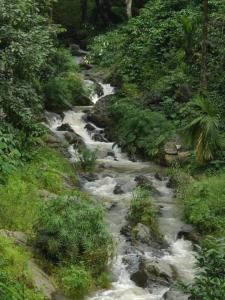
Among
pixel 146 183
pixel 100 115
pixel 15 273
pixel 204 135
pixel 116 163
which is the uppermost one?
pixel 204 135

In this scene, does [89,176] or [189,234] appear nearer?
[189,234]

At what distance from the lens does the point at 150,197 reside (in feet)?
51.3

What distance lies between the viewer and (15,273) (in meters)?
9.95

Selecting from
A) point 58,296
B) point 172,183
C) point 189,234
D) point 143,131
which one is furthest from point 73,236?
point 143,131

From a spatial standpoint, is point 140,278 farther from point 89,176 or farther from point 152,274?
point 89,176

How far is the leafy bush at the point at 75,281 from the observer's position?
10.6 metres

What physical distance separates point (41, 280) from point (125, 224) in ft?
13.0

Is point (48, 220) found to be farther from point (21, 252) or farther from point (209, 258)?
point (209, 258)

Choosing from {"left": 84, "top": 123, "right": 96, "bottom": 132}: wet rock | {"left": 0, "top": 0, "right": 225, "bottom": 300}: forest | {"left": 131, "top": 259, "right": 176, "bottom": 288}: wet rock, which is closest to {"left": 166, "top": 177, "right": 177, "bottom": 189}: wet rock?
{"left": 0, "top": 0, "right": 225, "bottom": 300}: forest

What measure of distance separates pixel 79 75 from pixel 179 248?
17.1 metres

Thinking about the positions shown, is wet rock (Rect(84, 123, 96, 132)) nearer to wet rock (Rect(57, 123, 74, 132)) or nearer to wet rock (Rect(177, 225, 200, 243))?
wet rock (Rect(57, 123, 74, 132))

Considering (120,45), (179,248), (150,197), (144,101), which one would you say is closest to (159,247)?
(179,248)

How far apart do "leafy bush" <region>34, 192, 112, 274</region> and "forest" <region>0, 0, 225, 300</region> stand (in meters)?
0.02

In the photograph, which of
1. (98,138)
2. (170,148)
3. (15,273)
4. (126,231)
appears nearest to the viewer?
(15,273)
